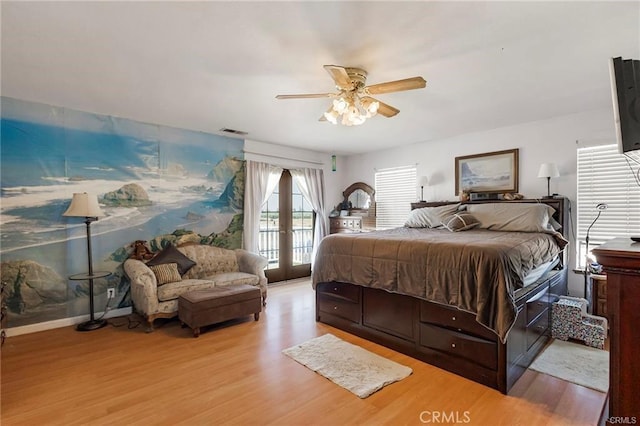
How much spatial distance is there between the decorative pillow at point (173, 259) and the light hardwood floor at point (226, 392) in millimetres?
1032

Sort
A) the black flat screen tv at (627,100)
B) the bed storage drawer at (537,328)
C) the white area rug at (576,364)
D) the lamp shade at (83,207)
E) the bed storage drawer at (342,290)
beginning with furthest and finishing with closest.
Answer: the lamp shade at (83,207) → the bed storage drawer at (342,290) → the bed storage drawer at (537,328) → the white area rug at (576,364) → the black flat screen tv at (627,100)

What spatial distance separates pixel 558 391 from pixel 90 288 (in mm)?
4617

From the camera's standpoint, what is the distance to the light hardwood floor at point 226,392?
198 centimetres

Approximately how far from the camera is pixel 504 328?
212 cm

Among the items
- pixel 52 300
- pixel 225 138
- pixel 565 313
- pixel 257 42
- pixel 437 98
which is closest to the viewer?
pixel 257 42

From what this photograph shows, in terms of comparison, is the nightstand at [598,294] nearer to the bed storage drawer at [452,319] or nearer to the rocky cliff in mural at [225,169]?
the bed storage drawer at [452,319]

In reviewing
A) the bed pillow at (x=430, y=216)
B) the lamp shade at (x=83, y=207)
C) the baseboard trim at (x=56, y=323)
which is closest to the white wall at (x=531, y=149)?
the bed pillow at (x=430, y=216)

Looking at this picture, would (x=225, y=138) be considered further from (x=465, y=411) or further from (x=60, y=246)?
(x=465, y=411)

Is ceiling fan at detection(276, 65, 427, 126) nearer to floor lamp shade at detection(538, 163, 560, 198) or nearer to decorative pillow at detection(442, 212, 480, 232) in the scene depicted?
decorative pillow at detection(442, 212, 480, 232)

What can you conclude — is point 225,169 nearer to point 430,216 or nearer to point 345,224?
point 345,224

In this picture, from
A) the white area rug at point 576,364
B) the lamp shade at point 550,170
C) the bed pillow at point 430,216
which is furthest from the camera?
the bed pillow at point 430,216

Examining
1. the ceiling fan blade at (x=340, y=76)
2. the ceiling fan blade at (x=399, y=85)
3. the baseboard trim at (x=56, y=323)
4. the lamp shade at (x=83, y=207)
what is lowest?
the baseboard trim at (x=56, y=323)

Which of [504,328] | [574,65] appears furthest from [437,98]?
[504,328]

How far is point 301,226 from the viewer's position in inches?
239
